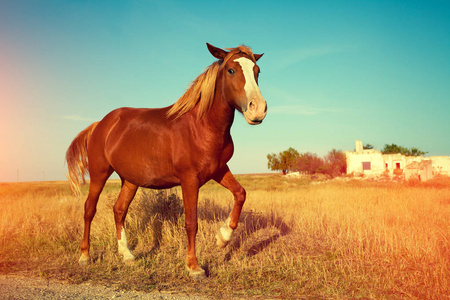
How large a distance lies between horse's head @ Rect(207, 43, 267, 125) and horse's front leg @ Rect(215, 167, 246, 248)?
1.19m

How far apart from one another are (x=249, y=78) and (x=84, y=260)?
4258mm

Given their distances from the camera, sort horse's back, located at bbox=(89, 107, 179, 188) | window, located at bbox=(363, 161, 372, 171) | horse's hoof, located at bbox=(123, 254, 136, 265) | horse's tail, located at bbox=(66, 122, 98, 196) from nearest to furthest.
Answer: horse's back, located at bbox=(89, 107, 179, 188) < horse's hoof, located at bbox=(123, 254, 136, 265) < horse's tail, located at bbox=(66, 122, 98, 196) < window, located at bbox=(363, 161, 372, 171)

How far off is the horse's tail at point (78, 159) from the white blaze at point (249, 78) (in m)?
4.28

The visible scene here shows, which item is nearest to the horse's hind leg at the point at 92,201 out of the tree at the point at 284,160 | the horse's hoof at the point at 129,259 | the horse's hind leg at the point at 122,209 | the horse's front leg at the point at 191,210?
the horse's hind leg at the point at 122,209

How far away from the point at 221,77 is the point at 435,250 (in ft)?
14.8

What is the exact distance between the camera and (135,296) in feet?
12.4

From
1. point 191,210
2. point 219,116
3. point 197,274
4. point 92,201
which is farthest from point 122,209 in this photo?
point 219,116

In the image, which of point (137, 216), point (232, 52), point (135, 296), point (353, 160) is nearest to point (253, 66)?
point (232, 52)

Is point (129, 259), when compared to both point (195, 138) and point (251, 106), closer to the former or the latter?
point (195, 138)

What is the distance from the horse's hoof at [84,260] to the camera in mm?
5465

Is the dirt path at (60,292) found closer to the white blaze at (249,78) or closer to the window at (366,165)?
the white blaze at (249,78)

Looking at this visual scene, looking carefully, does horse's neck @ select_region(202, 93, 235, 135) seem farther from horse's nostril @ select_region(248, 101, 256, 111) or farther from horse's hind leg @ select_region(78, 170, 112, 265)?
horse's hind leg @ select_region(78, 170, 112, 265)

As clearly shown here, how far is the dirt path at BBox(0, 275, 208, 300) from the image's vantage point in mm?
3748

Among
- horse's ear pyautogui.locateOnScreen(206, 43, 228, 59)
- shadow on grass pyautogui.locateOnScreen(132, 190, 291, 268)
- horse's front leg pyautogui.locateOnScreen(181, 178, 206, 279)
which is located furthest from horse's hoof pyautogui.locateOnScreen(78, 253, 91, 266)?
horse's ear pyautogui.locateOnScreen(206, 43, 228, 59)
